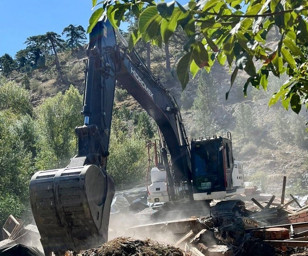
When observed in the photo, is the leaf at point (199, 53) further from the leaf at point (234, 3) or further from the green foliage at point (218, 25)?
the leaf at point (234, 3)

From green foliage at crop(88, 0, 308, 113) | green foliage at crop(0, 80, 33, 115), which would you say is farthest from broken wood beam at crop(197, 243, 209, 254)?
green foliage at crop(0, 80, 33, 115)

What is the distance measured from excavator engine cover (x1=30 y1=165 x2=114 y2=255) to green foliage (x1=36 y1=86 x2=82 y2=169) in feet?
83.3

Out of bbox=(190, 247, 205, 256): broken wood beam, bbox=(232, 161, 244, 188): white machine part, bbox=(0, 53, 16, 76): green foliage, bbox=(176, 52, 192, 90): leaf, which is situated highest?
bbox=(0, 53, 16, 76): green foliage

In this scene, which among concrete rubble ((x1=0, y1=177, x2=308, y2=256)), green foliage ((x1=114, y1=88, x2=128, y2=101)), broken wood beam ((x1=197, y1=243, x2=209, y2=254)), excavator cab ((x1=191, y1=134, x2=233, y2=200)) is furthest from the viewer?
green foliage ((x1=114, y1=88, x2=128, y2=101))

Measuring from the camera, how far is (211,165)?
14.5 metres

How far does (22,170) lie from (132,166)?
1266 centimetres

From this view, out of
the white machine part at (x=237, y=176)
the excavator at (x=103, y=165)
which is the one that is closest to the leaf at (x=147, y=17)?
the excavator at (x=103, y=165)

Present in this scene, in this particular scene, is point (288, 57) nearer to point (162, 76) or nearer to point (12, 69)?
point (162, 76)

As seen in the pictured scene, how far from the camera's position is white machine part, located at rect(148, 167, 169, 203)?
1585 centimetres

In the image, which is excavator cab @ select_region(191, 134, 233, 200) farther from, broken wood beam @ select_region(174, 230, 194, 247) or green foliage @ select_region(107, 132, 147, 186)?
green foliage @ select_region(107, 132, 147, 186)

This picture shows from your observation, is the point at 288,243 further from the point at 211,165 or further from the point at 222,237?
the point at 211,165

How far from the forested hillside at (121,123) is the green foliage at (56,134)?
7 centimetres

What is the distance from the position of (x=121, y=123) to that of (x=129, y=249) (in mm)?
44737

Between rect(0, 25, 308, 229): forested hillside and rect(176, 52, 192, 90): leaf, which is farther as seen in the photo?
rect(0, 25, 308, 229): forested hillside
